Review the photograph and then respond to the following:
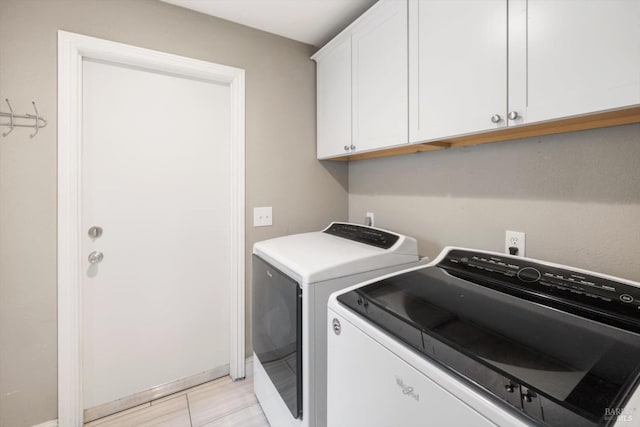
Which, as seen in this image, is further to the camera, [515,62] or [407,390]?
[515,62]

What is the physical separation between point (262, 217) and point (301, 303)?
36.8 inches

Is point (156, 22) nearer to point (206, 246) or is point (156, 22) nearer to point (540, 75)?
point (206, 246)

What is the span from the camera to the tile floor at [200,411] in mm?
1570

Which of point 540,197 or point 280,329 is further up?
point 540,197

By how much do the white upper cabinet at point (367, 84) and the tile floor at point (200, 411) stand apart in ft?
5.53

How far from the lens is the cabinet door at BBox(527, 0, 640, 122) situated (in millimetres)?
750

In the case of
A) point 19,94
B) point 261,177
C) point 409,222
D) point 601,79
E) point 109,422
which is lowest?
point 109,422

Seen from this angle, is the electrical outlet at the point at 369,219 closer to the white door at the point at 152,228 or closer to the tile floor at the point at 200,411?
the white door at the point at 152,228

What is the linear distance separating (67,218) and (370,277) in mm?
1574

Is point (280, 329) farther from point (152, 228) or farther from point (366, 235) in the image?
point (152, 228)

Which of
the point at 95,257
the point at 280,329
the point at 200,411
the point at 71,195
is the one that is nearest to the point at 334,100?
the point at 280,329

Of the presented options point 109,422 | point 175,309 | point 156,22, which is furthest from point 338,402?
point 156,22

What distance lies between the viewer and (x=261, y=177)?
77.4 inches

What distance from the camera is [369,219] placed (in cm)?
208
